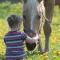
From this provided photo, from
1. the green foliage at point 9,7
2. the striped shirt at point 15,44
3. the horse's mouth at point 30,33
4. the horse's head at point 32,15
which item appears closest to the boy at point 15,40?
the striped shirt at point 15,44

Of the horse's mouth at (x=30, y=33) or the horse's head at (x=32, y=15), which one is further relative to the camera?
the horse's head at (x=32, y=15)

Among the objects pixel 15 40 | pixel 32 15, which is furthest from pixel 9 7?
pixel 15 40

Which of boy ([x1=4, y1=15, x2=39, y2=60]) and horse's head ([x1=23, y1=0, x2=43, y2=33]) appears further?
horse's head ([x1=23, y1=0, x2=43, y2=33])

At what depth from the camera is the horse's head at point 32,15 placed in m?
7.26

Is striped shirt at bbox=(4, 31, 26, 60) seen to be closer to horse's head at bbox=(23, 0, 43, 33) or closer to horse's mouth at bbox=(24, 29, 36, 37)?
horse's mouth at bbox=(24, 29, 36, 37)

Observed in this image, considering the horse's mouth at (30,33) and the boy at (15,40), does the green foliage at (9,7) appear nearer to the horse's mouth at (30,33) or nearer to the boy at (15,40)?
the horse's mouth at (30,33)

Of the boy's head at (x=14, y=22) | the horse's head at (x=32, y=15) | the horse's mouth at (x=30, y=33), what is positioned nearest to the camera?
the boy's head at (x=14, y=22)

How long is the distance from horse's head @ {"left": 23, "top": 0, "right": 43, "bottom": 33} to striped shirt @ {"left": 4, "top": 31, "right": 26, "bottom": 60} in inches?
47.3

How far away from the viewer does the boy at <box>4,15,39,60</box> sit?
5941 mm

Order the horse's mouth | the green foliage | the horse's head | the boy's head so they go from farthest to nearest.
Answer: the green foliage
the horse's head
the horse's mouth
the boy's head

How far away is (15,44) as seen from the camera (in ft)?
19.6

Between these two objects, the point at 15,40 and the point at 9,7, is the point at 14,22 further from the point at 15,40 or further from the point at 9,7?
the point at 9,7

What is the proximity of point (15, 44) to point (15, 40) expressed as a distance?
2.5 inches

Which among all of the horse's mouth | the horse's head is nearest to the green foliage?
the horse's head
